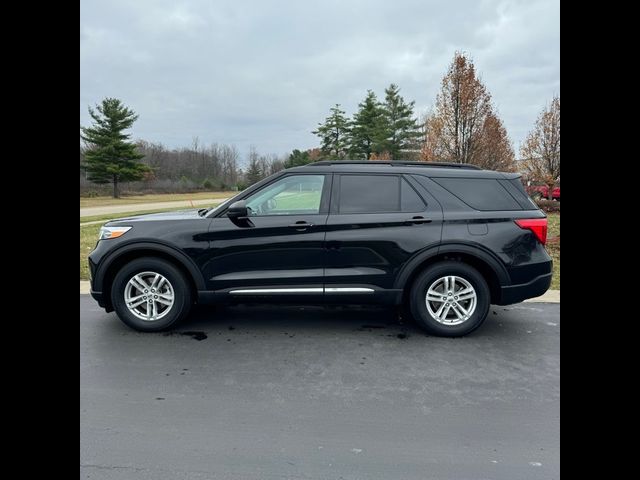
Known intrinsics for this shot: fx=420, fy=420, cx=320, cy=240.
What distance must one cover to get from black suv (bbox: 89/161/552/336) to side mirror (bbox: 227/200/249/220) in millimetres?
17

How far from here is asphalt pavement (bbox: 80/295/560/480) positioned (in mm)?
2438

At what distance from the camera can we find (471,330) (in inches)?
175

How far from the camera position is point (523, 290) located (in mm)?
4469

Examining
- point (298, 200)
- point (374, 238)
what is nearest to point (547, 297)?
point (374, 238)

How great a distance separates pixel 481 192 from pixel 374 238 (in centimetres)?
127

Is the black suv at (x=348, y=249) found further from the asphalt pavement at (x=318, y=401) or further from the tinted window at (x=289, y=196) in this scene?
the asphalt pavement at (x=318, y=401)

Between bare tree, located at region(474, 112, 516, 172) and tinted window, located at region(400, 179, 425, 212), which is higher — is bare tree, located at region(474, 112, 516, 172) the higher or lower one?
the higher one

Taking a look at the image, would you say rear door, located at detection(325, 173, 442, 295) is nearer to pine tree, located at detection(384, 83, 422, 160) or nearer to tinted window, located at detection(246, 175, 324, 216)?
tinted window, located at detection(246, 175, 324, 216)

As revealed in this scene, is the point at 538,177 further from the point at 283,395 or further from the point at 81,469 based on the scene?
the point at 81,469

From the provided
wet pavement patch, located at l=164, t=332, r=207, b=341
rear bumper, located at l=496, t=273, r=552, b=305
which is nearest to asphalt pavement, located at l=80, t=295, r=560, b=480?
wet pavement patch, located at l=164, t=332, r=207, b=341

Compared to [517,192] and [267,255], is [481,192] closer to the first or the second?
[517,192]

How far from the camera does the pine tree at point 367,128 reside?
41.3 meters

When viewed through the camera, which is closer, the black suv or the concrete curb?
the black suv
